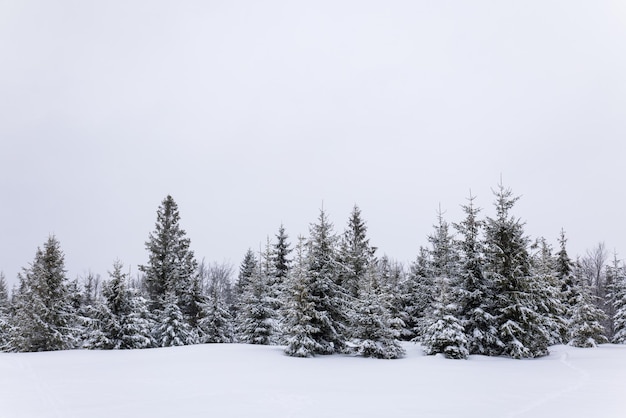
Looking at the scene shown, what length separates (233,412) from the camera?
8.11 m

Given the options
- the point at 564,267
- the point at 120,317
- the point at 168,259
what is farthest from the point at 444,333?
the point at 168,259

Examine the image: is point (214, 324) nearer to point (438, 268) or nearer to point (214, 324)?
point (214, 324)

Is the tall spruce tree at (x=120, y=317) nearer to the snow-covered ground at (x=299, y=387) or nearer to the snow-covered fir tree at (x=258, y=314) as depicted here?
the snow-covered fir tree at (x=258, y=314)

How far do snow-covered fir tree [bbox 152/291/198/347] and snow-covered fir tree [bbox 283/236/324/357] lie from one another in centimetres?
1228

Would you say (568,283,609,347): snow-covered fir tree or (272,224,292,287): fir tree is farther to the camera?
(272,224,292,287): fir tree

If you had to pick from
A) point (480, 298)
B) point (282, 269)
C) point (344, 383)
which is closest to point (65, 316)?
point (282, 269)

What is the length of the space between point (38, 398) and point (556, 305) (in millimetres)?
21719

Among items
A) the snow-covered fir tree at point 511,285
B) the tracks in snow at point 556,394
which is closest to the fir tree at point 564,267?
the snow-covered fir tree at point 511,285

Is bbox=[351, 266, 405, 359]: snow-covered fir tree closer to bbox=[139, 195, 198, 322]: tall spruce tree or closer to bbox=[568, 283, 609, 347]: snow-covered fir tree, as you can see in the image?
bbox=[568, 283, 609, 347]: snow-covered fir tree

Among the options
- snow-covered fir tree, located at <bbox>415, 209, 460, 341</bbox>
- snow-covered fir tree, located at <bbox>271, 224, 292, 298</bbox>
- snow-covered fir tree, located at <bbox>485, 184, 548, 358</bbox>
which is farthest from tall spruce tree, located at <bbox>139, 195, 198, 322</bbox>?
snow-covered fir tree, located at <bbox>485, 184, 548, 358</bbox>

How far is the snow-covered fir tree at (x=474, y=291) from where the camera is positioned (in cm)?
1941

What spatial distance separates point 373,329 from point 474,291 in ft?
18.4

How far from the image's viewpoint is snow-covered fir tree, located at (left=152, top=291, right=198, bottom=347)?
2822 centimetres

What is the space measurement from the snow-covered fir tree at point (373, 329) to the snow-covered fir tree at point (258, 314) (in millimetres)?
8890
